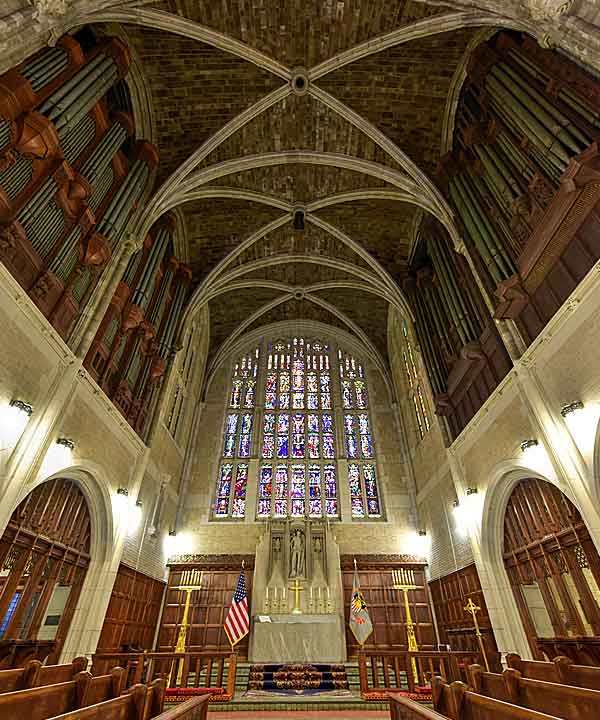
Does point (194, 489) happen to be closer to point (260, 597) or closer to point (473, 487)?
point (260, 597)

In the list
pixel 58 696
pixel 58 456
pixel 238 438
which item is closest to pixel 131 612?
pixel 58 456

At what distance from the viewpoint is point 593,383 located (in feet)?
21.4

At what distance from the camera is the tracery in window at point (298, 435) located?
15.7 m

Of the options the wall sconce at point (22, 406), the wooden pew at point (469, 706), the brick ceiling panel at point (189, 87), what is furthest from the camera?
Answer: the brick ceiling panel at point (189, 87)

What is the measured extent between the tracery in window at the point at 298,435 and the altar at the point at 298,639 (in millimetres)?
3782

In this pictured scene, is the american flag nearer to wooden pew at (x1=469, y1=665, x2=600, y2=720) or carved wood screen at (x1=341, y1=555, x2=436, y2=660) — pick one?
carved wood screen at (x1=341, y1=555, x2=436, y2=660)

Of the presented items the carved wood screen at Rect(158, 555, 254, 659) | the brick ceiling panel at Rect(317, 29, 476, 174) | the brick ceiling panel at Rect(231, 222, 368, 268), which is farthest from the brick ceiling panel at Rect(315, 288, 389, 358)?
the carved wood screen at Rect(158, 555, 254, 659)

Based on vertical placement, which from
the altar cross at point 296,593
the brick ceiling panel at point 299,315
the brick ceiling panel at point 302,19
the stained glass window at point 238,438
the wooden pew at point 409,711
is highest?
the brick ceiling panel at point 299,315

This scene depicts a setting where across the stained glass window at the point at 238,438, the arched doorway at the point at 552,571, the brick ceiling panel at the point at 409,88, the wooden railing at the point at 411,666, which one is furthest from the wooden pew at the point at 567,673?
the brick ceiling panel at the point at 409,88

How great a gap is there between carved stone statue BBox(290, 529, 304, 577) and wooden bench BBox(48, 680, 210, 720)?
847 centimetres

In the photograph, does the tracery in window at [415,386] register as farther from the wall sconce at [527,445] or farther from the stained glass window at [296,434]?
the wall sconce at [527,445]

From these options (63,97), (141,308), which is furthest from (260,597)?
(63,97)

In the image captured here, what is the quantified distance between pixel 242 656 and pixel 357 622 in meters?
4.33

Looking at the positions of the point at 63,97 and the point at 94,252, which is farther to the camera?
the point at 94,252
